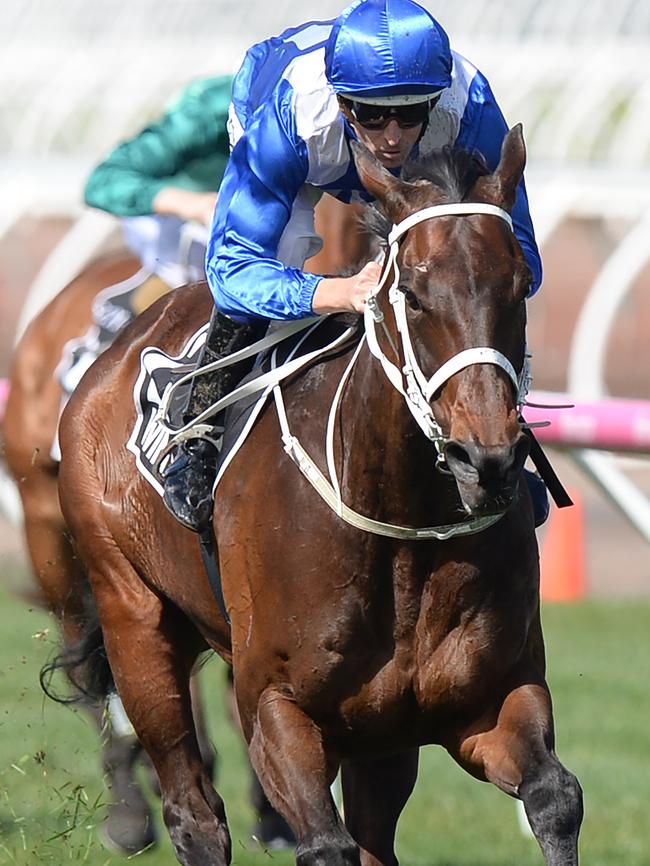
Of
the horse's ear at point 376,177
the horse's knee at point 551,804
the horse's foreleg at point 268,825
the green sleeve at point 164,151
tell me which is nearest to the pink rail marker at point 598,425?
the green sleeve at point 164,151

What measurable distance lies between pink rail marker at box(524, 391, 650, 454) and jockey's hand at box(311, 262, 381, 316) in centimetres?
376

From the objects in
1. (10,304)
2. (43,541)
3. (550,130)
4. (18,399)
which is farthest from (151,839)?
(10,304)

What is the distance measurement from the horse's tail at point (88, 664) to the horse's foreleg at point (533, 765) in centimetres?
168

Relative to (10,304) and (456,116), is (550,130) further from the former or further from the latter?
(10,304)

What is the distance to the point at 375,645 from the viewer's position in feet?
13.7

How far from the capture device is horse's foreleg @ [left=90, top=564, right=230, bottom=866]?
16.8ft

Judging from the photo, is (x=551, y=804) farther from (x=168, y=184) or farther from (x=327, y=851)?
(x=168, y=184)

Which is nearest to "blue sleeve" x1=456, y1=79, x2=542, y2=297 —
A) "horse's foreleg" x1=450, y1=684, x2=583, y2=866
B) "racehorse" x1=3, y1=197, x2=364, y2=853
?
"horse's foreleg" x1=450, y1=684, x2=583, y2=866

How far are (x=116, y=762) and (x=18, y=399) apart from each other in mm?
1833

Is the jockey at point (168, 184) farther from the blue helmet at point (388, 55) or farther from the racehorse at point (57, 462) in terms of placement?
the blue helmet at point (388, 55)

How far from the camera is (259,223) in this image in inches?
173

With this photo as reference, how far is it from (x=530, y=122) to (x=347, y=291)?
9374 millimetres

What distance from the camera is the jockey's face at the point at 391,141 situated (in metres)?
4.14

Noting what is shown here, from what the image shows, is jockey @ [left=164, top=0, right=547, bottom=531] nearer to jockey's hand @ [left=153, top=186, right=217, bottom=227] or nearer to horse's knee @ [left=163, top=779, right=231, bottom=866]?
horse's knee @ [left=163, top=779, right=231, bottom=866]
